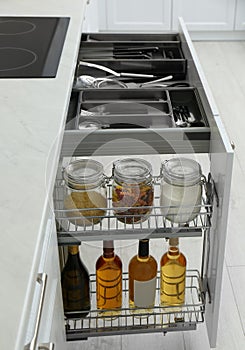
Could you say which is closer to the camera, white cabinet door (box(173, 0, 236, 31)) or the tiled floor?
the tiled floor

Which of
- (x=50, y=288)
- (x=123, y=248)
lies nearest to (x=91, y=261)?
(x=123, y=248)

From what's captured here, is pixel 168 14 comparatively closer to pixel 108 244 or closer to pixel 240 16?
pixel 240 16

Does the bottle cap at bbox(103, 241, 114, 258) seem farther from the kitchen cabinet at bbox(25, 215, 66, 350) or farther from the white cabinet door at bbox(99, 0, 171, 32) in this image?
the white cabinet door at bbox(99, 0, 171, 32)

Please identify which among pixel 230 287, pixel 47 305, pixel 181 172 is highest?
pixel 230 287

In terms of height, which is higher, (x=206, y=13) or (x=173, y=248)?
(x=206, y=13)

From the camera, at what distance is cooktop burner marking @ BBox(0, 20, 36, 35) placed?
1.86 metres

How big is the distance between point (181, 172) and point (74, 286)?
0.47m

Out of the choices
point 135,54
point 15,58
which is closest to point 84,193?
point 15,58

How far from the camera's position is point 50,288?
1.13 m

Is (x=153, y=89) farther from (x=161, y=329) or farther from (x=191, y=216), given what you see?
(x=161, y=329)

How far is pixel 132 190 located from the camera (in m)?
1.38

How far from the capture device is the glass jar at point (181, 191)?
4.48ft

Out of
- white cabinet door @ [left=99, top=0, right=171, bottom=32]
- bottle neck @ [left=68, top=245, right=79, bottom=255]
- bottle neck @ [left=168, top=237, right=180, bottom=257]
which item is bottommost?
bottle neck @ [left=168, top=237, right=180, bottom=257]

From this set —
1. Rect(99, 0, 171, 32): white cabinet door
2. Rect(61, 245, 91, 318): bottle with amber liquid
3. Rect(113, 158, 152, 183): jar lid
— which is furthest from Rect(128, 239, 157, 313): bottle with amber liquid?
Rect(99, 0, 171, 32): white cabinet door
